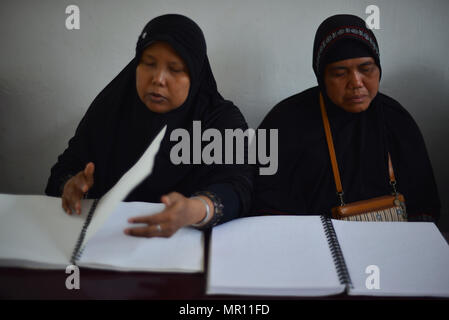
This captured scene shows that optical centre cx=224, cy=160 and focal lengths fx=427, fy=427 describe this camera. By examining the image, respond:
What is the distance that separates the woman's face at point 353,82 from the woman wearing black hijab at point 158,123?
0.38 m

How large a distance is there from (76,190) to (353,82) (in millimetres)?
1049

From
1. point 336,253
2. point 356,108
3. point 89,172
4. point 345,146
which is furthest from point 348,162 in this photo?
point 89,172

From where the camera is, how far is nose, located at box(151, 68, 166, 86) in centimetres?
141

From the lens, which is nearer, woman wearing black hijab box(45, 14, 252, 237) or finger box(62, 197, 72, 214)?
finger box(62, 197, 72, 214)

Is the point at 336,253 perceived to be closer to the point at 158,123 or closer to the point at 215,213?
the point at 215,213

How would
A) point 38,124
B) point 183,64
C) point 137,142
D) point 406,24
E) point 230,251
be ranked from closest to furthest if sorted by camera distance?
point 230,251 → point 183,64 → point 137,142 → point 406,24 → point 38,124

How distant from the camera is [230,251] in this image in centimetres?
111

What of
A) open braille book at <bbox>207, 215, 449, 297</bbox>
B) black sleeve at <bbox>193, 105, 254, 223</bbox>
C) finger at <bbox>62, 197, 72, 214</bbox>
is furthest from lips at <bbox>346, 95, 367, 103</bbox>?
finger at <bbox>62, 197, 72, 214</bbox>

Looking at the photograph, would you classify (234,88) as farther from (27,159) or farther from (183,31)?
(27,159)

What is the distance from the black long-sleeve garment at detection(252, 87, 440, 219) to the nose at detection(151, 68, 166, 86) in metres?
0.59

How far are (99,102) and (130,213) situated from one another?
0.64 m

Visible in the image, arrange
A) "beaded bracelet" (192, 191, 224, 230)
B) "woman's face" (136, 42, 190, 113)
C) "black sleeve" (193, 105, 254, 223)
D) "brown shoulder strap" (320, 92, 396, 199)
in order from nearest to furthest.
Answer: "beaded bracelet" (192, 191, 224, 230), "black sleeve" (193, 105, 254, 223), "woman's face" (136, 42, 190, 113), "brown shoulder strap" (320, 92, 396, 199)

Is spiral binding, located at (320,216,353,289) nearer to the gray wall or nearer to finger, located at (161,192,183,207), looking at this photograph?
finger, located at (161,192,183,207)

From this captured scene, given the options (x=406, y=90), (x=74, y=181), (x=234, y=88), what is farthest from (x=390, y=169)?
(x=74, y=181)
